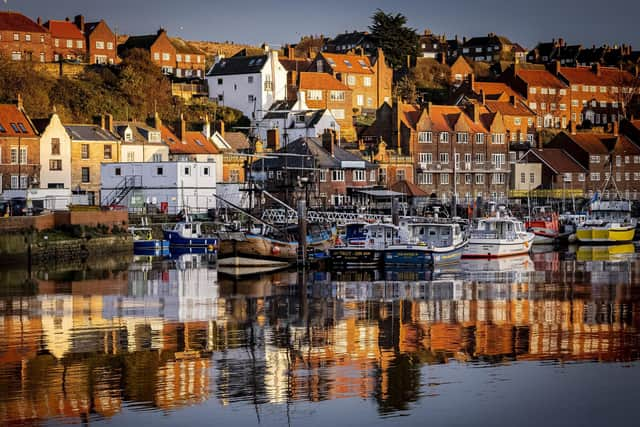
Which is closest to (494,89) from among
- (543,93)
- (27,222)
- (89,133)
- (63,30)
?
(543,93)

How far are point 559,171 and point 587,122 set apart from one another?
29.0 metres

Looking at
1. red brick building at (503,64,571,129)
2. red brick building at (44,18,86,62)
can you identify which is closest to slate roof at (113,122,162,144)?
red brick building at (44,18,86,62)

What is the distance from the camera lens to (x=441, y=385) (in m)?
25.2

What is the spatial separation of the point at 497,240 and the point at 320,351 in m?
31.3

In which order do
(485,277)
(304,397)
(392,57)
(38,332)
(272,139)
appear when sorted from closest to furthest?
(304,397)
(38,332)
(485,277)
(272,139)
(392,57)

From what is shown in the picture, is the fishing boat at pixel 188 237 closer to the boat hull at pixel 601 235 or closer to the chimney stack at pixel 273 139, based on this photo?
the chimney stack at pixel 273 139

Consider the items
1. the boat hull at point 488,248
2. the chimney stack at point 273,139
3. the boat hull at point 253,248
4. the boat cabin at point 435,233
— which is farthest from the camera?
the chimney stack at point 273,139

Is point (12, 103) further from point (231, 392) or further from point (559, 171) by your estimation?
point (231, 392)

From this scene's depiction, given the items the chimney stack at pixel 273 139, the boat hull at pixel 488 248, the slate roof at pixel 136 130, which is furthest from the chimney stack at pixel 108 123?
the boat hull at pixel 488 248

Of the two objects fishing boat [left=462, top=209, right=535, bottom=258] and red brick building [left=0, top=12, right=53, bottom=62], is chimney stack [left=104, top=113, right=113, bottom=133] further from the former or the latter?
fishing boat [left=462, top=209, right=535, bottom=258]

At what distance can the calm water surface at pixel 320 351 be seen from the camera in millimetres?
23297

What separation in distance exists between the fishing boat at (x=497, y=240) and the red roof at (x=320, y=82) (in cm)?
4154

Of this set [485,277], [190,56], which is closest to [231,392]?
[485,277]

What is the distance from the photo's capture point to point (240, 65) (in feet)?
335
